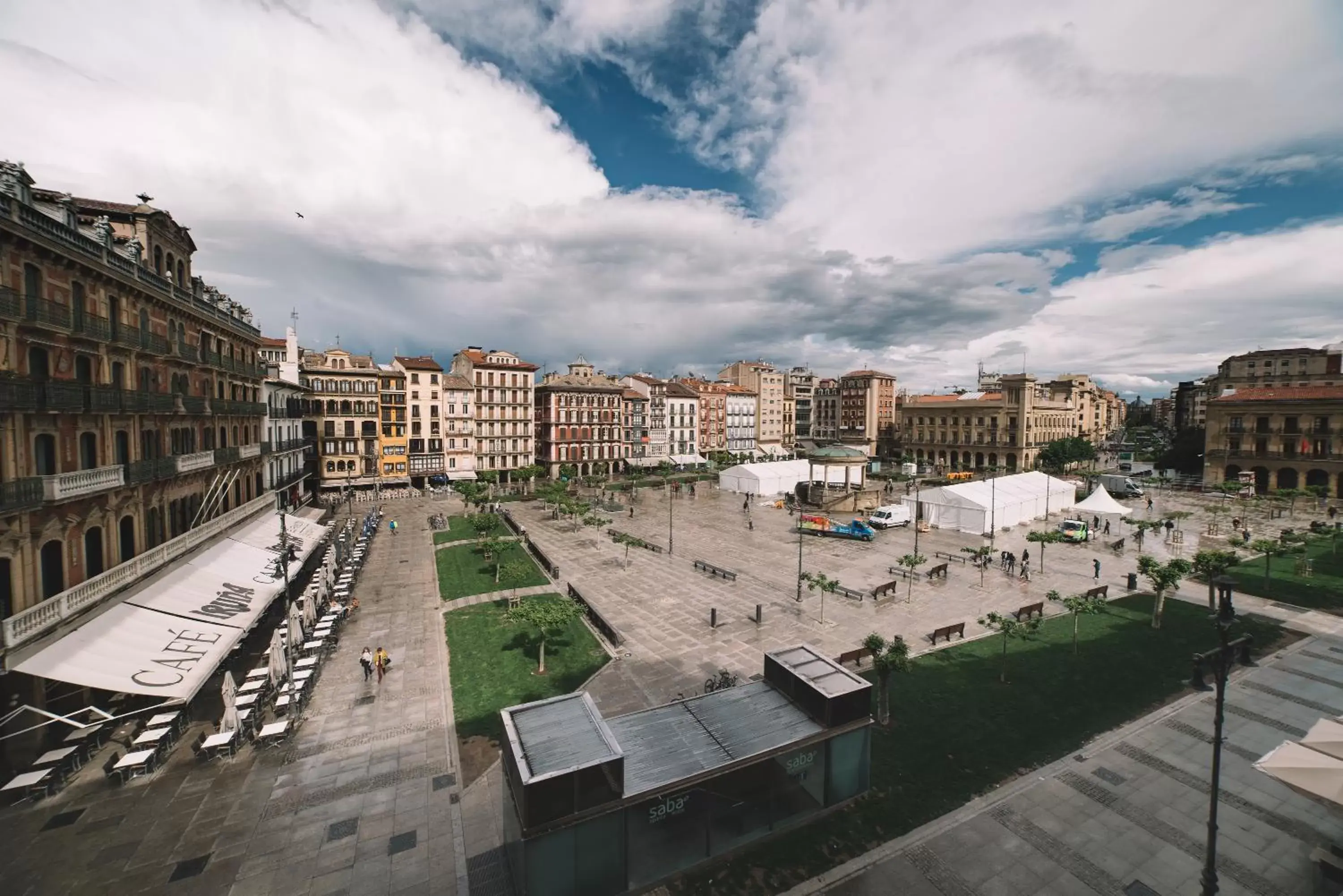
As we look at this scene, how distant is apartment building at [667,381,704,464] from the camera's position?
96.8m

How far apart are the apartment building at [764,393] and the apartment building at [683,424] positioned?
17.1 meters

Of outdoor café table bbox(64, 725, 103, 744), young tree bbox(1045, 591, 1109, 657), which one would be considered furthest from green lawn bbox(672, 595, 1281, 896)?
outdoor café table bbox(64, 725, 103, 744)

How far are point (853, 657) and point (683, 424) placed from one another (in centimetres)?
7838

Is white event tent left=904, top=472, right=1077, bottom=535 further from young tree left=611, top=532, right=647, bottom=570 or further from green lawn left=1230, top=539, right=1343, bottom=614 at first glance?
young tree left=611, top=532, right=647, bottom=570

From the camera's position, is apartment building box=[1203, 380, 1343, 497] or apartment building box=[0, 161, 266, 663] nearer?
apartment building box=[0, 161, 266, 663]

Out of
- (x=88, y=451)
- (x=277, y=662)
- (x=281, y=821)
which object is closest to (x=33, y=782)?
(x=277, y=662)

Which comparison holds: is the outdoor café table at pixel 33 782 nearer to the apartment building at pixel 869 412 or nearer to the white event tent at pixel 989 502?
the white event tent at pixel 989 502

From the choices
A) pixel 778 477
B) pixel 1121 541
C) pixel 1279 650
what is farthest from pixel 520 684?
pixel 778 477

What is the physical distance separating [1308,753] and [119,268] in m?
36.2

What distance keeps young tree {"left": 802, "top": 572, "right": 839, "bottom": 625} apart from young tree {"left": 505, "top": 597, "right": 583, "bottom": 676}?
1163 cm

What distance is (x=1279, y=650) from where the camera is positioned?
74.8 feet

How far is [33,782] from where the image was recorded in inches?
547

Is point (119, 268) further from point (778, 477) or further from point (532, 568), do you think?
point (778, 477)

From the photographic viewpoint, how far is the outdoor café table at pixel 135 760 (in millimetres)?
14734
